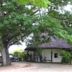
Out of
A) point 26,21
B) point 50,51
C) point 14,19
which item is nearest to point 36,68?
point 26,21

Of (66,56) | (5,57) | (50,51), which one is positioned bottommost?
(66,56)

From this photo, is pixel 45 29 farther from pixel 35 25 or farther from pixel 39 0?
pixel 39 0

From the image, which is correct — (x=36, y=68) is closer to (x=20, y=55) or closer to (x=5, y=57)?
(x=5, y=57)

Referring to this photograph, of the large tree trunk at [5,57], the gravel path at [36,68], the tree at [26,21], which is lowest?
the gravel path at [36,68]

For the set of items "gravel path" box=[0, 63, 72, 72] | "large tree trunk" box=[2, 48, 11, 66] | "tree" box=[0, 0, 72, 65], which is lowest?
"gravel path" box=[0, 63, 72, 72]

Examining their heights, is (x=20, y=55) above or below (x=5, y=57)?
below

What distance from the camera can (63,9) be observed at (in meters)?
36.2

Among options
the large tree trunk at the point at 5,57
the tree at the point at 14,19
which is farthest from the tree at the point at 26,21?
the large tree trunk at the point at 5,57

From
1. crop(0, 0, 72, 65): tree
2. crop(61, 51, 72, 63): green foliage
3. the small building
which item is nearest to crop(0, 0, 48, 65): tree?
crop(0, 0, 72, 65): tree

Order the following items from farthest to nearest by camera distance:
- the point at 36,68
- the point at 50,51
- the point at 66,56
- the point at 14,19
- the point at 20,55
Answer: the point at 20,55 → the point at 50,51 → the point at 66,56 → the point at 14,19 → the point at 36,68

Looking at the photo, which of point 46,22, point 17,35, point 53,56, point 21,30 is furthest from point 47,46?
point 46,22

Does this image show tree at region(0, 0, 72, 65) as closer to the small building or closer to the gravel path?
the gravel path

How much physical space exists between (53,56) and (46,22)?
18226 millimetres

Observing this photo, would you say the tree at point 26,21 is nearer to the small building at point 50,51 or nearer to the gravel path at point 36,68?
the gravel path at point 36,68
